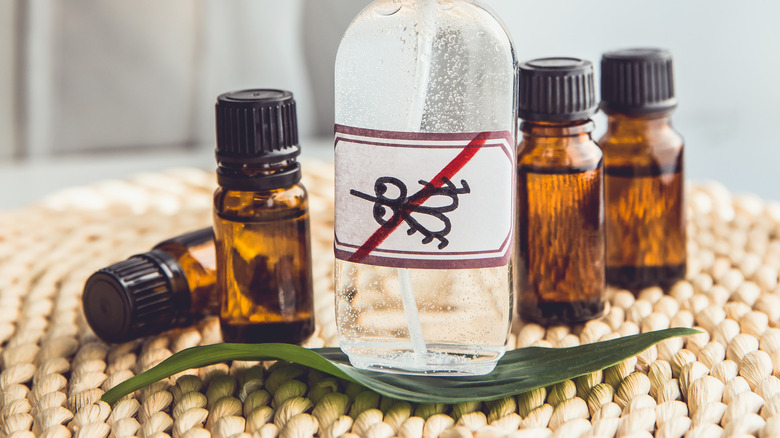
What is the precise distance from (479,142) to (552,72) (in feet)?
0.37

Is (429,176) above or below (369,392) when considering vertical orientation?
above

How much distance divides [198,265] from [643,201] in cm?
30

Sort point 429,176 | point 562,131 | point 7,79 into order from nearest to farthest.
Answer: point 429,176 → point 562,131 → point 7,79

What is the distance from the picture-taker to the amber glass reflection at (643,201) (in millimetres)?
→ 619

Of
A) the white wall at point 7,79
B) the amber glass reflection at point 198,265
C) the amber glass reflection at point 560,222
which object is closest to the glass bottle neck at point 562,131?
the amber glass reflection at point 560,222

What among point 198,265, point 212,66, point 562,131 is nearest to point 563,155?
point 562,131

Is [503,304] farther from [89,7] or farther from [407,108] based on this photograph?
[89,7]

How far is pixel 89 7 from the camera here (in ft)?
3.96

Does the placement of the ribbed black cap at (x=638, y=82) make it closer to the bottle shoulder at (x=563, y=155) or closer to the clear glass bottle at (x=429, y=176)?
the bottle shoulder at (x=563, y=155)

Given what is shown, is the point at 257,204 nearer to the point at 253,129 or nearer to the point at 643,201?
the point at 253,129

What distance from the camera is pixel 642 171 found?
620 millimetres

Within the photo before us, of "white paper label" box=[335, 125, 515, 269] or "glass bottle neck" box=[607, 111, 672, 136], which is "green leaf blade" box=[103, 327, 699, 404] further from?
"glass bottle neck" box=[607, 111, 672, 136]

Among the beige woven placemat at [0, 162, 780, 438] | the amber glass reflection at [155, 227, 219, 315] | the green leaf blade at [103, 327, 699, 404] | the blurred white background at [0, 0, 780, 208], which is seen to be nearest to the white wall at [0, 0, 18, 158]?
the blurred white background at [0, 0, 780, 208]

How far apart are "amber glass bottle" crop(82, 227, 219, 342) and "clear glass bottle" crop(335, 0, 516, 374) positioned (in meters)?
0.14
